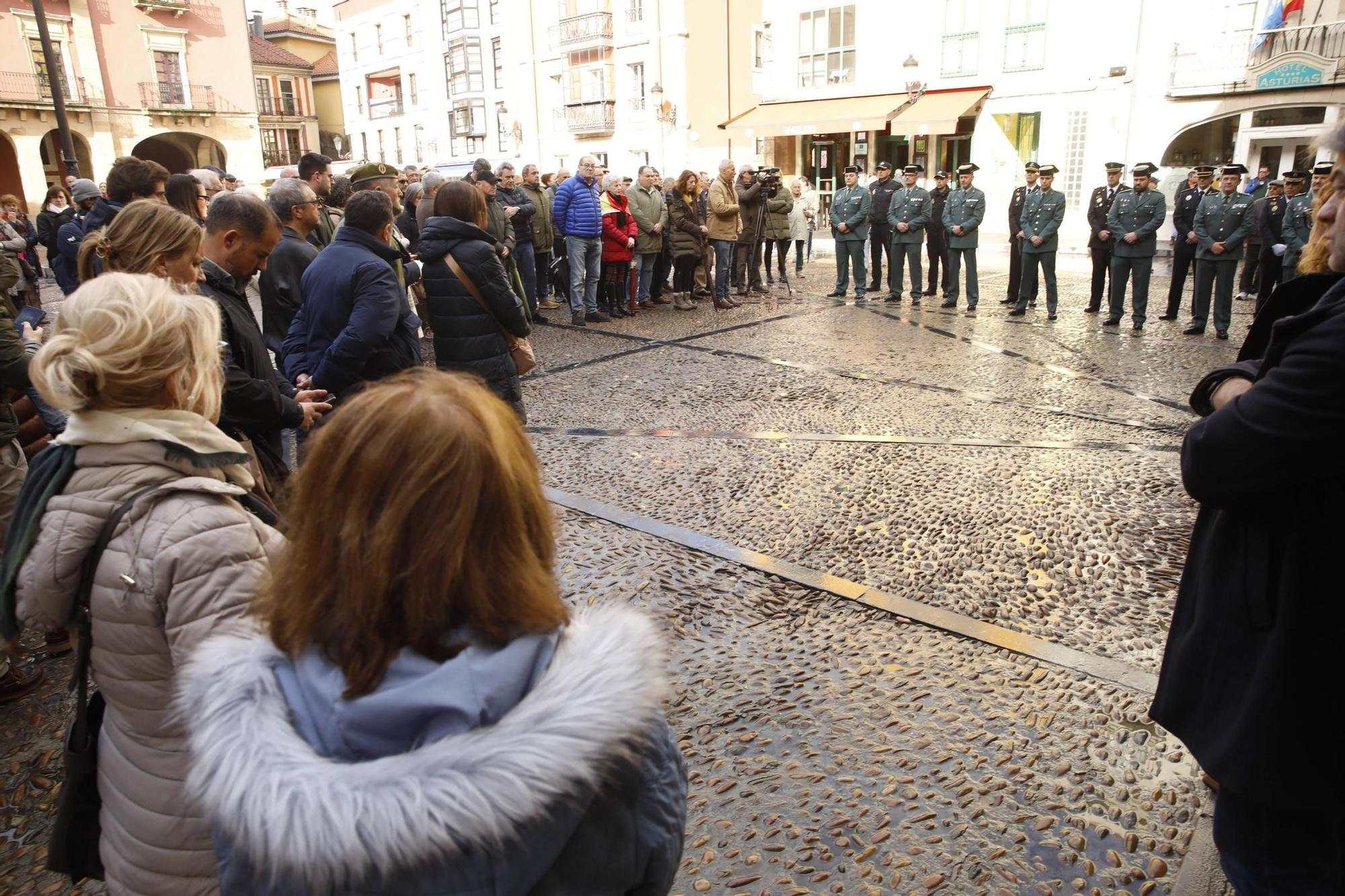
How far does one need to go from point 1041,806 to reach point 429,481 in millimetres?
2321

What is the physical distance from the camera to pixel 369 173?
6953mm

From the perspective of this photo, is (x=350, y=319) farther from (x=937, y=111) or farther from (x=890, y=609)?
(x=937, y=111)

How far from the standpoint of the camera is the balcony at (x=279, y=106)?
153 ft

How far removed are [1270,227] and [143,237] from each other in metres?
11.7

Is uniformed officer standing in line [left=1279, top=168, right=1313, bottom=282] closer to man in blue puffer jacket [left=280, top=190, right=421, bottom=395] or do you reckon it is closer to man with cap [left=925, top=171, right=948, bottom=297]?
man with cap [left=925, top=171, right=948, bottom=297]

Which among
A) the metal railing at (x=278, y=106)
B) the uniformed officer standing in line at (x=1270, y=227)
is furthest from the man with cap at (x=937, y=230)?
the metal railing at (x=278, y=106)

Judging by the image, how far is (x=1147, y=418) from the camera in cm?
651

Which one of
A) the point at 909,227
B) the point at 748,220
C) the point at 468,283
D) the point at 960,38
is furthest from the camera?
the point at 960,38

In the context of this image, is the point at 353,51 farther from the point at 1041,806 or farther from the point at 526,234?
the point at 1041,806

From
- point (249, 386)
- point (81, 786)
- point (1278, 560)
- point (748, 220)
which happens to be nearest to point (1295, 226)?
point (748, 220)

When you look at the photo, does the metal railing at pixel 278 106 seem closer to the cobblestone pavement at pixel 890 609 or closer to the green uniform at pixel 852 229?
the green uniform at pixel 852 229

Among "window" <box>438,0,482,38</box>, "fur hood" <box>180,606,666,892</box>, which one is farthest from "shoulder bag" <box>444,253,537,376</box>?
"window" <box>438,0,482,38</box>

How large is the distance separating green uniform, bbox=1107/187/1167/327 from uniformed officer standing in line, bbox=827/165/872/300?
3347mm

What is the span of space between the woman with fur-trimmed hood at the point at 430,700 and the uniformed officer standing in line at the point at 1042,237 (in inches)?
431
